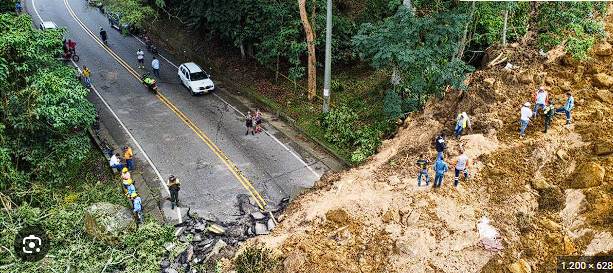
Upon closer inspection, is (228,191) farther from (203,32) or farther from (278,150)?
(203,32)

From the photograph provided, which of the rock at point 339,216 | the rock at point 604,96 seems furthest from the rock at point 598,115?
the rock at point 339,216

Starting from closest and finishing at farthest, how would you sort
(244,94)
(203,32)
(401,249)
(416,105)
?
(401,249), (416,105), (244,94), (203,32)

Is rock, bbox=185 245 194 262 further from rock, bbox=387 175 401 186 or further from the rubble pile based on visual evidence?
rock, bbox=387 175 401 186

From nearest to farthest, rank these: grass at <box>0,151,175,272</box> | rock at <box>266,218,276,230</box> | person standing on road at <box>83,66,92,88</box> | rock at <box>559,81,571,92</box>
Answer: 1. grass at <box>0,151,175,272</box>
2. rock at <box>266,218,276,230</box>
3. rock at <box>559,81,571,92</box>
4. person standing on road at <box>83,66,92,88</box>

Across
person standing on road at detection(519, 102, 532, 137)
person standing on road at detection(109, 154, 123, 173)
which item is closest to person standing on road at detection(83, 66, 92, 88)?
person standing on road at detection(109, 154, 123, 173)

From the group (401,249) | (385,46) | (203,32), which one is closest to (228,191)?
(401,249)

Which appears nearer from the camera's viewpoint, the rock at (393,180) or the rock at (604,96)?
the rock at (393,180)

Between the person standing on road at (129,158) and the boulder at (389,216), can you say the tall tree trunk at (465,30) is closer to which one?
the boulder at (389,216)
